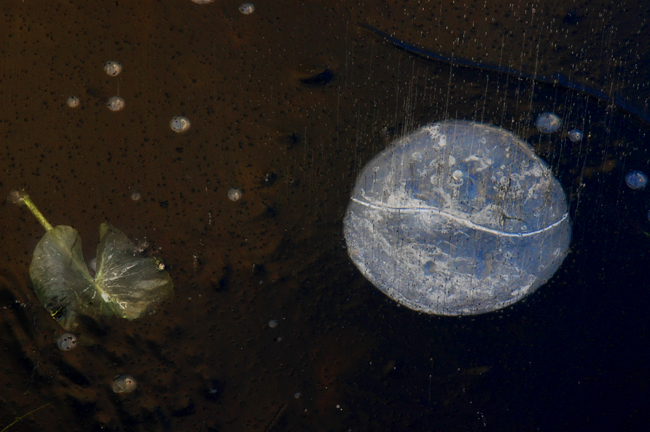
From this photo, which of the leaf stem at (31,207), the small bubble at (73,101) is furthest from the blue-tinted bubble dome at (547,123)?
the leaf stem at (31,207)

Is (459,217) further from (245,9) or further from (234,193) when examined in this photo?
(245,9)

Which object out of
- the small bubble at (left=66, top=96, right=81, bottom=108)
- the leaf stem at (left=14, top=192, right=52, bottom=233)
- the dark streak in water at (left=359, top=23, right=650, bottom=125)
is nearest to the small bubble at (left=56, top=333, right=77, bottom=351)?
the leaf stem at (left=14, top=192, right=52, bottom=233)

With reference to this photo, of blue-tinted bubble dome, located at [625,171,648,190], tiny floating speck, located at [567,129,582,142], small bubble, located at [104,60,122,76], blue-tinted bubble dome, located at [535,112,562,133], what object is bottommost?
blue-tinted bubble dome, located at [625,171,648,190]

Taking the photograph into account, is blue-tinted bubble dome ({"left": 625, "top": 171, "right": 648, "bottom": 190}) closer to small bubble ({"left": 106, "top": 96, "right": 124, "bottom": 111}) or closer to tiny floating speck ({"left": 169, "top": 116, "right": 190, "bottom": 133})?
tiny floating speck ({"left": 169, "top": 116, "right": 190, "bottom": 133})

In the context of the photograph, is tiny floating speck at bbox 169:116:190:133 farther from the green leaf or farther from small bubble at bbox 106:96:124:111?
the green leaf

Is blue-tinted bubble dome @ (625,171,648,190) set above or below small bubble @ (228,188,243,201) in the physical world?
above

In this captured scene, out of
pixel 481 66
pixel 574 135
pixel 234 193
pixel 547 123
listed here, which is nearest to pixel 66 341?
pixel 234 193

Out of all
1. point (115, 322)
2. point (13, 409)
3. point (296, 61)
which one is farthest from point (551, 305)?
point (13, 409)

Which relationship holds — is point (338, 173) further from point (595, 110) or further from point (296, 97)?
point (595, 110)
